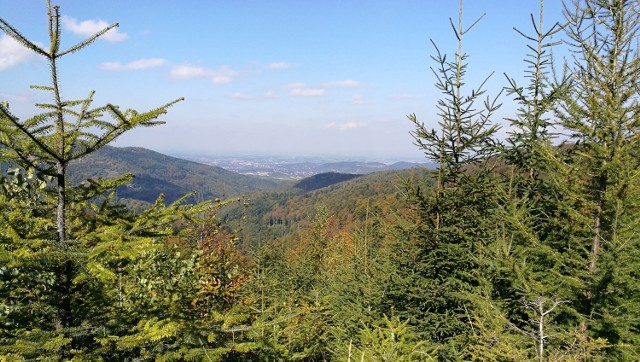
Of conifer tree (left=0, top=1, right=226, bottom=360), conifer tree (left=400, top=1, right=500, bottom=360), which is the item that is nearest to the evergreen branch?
conifer tree (left=0, top=1, right=226, bottom=360)

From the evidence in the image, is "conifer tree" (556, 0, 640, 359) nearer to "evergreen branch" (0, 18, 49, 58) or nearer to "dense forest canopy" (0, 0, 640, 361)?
"dense forest canopy" (0, 0, 640, 361)

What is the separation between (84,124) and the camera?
3.26 m

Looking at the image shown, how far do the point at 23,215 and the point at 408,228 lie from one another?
263 inches

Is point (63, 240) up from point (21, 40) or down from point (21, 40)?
down

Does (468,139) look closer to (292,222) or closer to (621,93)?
(621,93)

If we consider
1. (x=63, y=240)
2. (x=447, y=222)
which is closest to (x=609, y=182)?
(x=447, y=222)

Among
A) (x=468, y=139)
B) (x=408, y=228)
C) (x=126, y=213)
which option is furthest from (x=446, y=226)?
(x=126, y=213)

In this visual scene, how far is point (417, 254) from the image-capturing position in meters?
8.05

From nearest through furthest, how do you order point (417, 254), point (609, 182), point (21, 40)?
point (21, 40) → point (609, 182) → point (417, 254)

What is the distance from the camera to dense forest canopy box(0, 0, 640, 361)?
3053mm

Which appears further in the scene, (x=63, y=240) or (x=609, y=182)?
(x=609, y=182)

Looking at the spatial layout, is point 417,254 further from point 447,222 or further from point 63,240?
point 63,240

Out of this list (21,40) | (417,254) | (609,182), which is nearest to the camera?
(21,40)

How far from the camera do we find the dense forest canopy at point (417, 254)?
10.0ft
